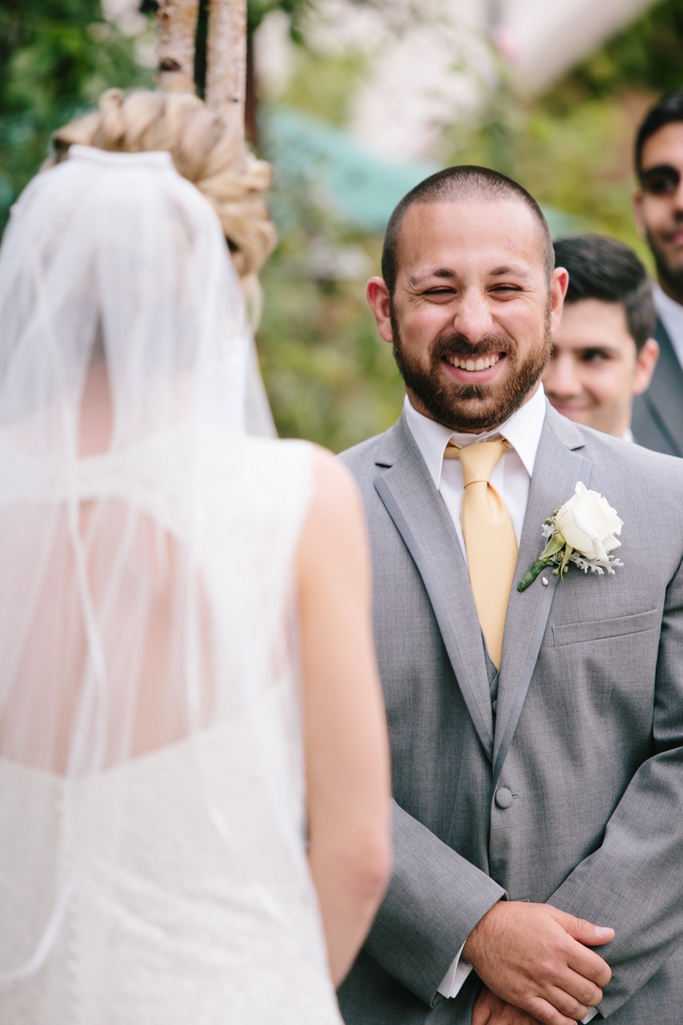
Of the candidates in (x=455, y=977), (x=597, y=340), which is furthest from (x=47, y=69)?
(x=455, y=977)

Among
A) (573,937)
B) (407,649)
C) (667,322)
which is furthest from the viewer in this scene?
(667,322)

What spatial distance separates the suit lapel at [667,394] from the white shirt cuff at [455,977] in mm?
2042

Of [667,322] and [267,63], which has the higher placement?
[267,63]

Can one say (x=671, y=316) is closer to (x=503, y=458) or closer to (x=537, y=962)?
(x=503, y=458)

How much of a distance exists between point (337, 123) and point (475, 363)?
973cm

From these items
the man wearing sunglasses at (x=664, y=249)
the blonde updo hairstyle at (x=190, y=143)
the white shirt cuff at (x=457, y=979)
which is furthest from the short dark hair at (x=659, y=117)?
the white shirt cuff at (x=457, y=979)

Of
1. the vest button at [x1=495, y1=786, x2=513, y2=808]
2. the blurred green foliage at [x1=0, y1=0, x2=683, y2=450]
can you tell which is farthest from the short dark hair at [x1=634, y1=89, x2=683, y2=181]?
the vest button at [x1=495, y1=786, x2=513, y2=808]

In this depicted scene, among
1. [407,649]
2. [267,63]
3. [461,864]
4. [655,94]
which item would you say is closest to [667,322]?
[407,649]

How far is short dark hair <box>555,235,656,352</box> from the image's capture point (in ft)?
10.8

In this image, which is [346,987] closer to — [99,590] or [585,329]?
[99,590]

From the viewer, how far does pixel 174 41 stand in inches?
93.9

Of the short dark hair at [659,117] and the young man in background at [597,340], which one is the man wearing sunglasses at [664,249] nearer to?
the short dark hair at [659,117]

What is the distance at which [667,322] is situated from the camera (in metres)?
3.75

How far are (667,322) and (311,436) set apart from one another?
326 cm
